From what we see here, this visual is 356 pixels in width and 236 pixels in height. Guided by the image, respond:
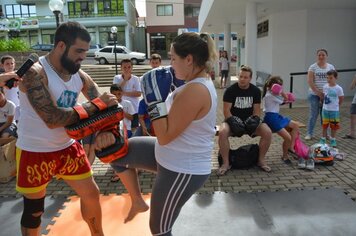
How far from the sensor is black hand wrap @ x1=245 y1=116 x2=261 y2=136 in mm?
4785

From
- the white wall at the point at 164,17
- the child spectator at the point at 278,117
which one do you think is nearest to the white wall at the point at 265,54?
the child spectator at the point at 278,117

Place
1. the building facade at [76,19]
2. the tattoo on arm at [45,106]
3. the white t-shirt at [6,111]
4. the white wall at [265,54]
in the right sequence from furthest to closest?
the building facade at [76,19] → the white wall at [265,54] → the white t-shirt at [6,111] → the tattoo on arm at [45,106]

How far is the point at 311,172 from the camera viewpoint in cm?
470

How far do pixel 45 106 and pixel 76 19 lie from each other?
36.8 metres

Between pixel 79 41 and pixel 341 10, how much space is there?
10.5 m

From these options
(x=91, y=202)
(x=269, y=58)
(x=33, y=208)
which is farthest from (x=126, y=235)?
(x=269, y=58)

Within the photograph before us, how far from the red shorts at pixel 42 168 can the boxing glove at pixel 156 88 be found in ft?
2.98

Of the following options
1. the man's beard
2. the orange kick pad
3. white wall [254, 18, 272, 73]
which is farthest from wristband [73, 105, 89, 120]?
white wall [254, 18, 272, 73]

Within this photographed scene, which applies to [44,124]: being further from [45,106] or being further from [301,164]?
[301,164]

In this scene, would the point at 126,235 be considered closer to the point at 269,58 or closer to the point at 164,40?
the point at 269,58

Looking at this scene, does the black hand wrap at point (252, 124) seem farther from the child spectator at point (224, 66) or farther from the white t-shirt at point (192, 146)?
the child spectator at point (224, 66)

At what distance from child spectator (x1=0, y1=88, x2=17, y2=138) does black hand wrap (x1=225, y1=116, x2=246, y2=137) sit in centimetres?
320

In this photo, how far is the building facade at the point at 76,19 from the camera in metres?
35.7

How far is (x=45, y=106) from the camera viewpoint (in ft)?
6.99
